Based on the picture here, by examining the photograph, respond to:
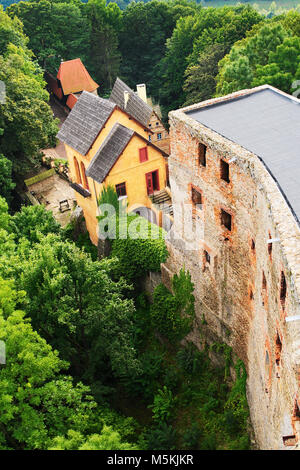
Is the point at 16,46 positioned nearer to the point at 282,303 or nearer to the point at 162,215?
the point at 162,215

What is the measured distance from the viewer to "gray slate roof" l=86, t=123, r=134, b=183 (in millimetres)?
35469

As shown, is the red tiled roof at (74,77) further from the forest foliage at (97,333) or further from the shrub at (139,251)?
the shrub at (139,251)

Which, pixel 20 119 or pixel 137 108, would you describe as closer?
pixel 20 119

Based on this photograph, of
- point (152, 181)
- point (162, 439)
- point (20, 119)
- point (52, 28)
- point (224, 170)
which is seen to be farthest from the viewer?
point (52, 28)

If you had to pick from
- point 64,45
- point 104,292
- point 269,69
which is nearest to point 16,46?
point 64,45

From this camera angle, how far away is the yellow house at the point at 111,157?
35938mm

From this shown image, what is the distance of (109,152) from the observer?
36.1 m

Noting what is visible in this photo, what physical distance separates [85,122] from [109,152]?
13.0 feet

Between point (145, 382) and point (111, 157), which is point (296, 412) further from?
point (111, 157)

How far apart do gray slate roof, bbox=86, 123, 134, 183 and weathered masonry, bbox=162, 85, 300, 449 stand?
8.36 metres

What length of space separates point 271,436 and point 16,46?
4942 cm

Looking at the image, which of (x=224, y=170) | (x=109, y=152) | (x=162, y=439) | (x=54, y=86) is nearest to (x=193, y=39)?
(x=54, y=86)

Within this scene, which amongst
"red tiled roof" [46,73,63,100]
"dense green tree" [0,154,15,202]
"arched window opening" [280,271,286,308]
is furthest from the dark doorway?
"red tiled roof" [46,73,63,100]

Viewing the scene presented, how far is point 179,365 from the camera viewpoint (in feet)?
97.6
